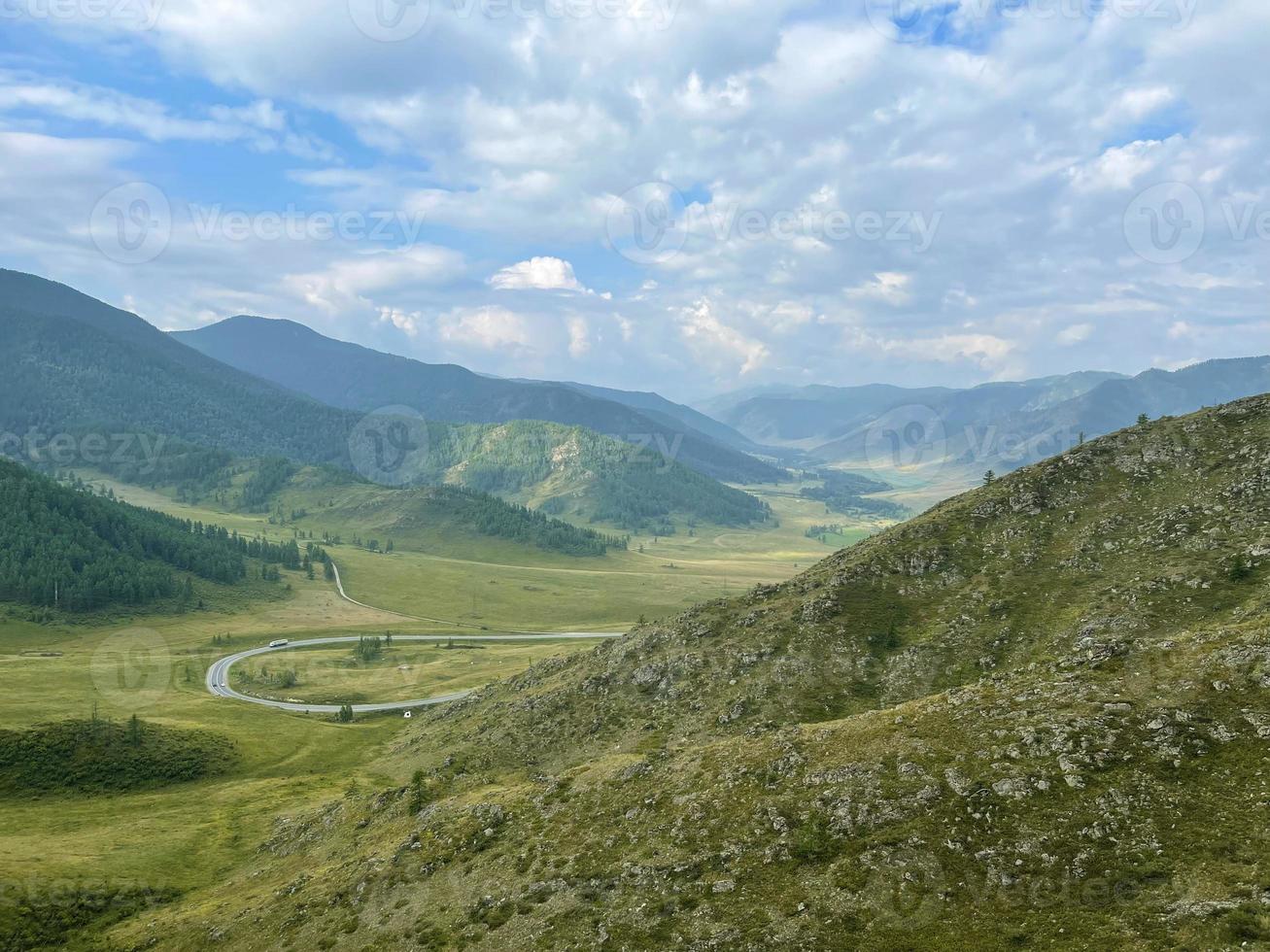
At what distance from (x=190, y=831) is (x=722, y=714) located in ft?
224

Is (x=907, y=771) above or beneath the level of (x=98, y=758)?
above

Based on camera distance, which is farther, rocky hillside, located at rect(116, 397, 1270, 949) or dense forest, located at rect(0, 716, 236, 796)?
dense forest, located at rect(0, 716, 236, 796)

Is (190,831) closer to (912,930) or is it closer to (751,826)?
(751,826)

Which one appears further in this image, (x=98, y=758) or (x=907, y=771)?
(x=98, y=758)

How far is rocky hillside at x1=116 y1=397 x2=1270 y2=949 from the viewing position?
37.8 meters

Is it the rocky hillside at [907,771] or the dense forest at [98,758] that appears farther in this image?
the dense forest at [98,758]

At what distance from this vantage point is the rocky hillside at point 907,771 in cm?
3778

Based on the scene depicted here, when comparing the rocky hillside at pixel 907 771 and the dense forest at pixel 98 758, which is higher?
the rocky hillside at pixel 907 771

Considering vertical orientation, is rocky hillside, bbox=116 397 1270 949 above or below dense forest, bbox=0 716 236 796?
above

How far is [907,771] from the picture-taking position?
157ft

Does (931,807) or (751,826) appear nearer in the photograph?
(931,807)

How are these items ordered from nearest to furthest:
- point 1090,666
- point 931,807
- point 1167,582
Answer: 1. point 931,807
2. point 1090,666
3. point 1167,582

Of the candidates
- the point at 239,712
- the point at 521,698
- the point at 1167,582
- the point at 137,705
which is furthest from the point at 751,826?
the point at 137,705

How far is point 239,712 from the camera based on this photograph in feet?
498
